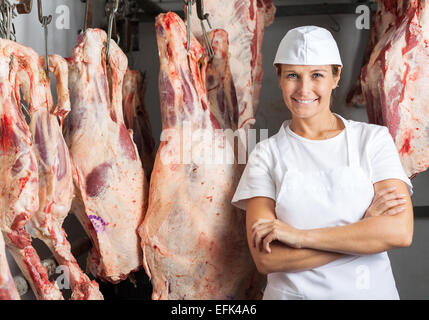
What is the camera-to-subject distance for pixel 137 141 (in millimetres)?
2098

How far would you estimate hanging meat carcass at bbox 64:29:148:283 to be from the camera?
1.66 m

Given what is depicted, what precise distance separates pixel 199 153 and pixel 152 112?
0.88 meters

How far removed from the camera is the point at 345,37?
2.43 metres

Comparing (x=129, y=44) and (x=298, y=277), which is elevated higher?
(x=129, y=44)

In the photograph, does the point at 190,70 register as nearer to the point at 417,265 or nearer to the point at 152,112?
the point at 152,112

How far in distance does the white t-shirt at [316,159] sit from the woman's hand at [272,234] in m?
0.12

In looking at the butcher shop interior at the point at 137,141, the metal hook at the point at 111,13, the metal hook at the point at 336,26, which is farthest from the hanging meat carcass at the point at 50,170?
the metal hook at the point at 336,26

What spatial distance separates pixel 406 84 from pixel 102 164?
1016mm

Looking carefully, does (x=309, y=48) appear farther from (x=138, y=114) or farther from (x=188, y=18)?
(x=138, y=114)

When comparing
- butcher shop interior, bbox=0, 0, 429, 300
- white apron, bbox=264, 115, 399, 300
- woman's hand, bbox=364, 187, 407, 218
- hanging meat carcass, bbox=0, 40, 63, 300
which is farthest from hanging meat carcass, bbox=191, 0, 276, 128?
hanging meat carcass, bbox=0, 40, 63, 300

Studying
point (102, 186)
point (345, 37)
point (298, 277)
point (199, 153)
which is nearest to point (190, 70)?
point (199, 153)

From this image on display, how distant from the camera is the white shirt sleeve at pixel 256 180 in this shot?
1606 mm

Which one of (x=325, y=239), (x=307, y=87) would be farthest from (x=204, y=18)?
(x=325, y=239)

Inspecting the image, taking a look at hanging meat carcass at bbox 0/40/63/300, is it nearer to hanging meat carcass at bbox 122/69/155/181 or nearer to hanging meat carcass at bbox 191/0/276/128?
hanging meat carcass at bbox 122/69/155/181
